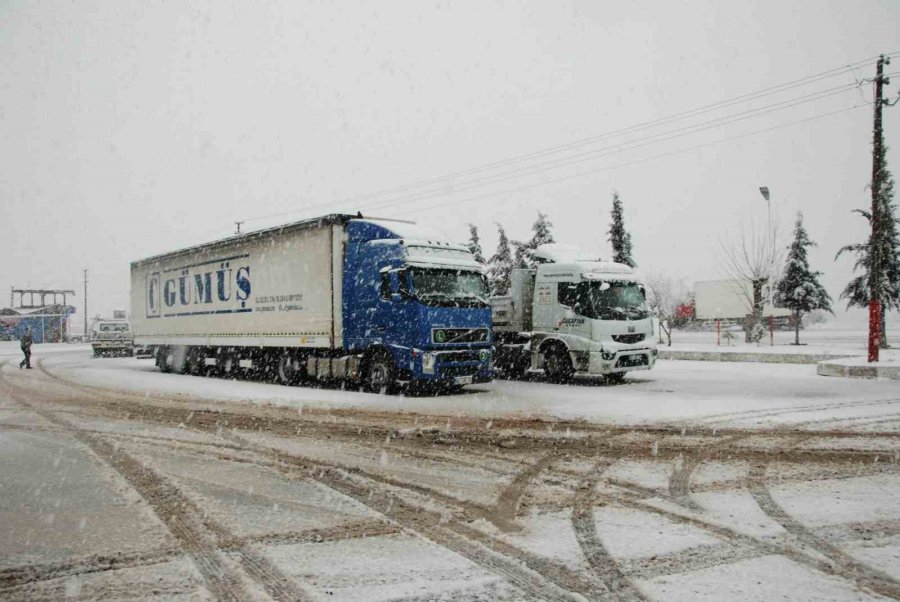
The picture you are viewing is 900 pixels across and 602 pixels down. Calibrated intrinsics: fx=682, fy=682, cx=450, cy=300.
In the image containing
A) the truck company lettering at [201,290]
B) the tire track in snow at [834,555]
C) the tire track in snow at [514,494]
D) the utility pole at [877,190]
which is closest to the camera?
the tire track in snow at [834,555]

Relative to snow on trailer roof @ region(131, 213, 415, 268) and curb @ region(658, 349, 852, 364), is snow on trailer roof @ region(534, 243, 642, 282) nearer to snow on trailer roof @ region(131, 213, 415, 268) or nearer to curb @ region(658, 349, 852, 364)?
snow on trailer roof @ region(131, 213, 415, 268)

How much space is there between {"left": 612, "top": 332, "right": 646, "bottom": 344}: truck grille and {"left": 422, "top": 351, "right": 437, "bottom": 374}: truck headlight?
4.71 meters

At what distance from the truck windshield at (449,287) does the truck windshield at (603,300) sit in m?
2.24

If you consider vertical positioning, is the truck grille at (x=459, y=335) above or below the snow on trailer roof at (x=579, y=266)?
below

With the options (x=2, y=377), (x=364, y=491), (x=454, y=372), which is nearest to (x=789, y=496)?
(x=364, y=491)

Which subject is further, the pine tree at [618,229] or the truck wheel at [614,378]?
the pine tree at [618,229]

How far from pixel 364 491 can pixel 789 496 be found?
3.70 m

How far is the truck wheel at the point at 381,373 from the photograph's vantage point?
1461 centimetres

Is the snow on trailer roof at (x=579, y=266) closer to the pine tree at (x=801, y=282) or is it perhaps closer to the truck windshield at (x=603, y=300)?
the truck windshield at (x=603, y=300)

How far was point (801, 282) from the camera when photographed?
46188 mm

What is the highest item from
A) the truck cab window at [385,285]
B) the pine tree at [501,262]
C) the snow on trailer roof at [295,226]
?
the pine tree at [501,262]

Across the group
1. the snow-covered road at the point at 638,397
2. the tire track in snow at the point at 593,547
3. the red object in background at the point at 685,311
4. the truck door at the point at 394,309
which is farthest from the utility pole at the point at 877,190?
the red object in background at the point at 685,311

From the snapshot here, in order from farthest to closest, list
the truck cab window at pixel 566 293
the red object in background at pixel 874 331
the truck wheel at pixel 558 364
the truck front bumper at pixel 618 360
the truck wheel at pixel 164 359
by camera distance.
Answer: the truck wheel at pixel 164 359 < the red object in background at pixel 874 331 < the truck wheel at pixel 558 364 < the truck cab window at pixel 566 293 < the truck front bumper at pixel 618 360

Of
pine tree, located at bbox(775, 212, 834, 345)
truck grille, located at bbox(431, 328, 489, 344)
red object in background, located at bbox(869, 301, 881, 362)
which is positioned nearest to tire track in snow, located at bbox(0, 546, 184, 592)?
truck grille, located at bbox(431, 328, 489, 344)
